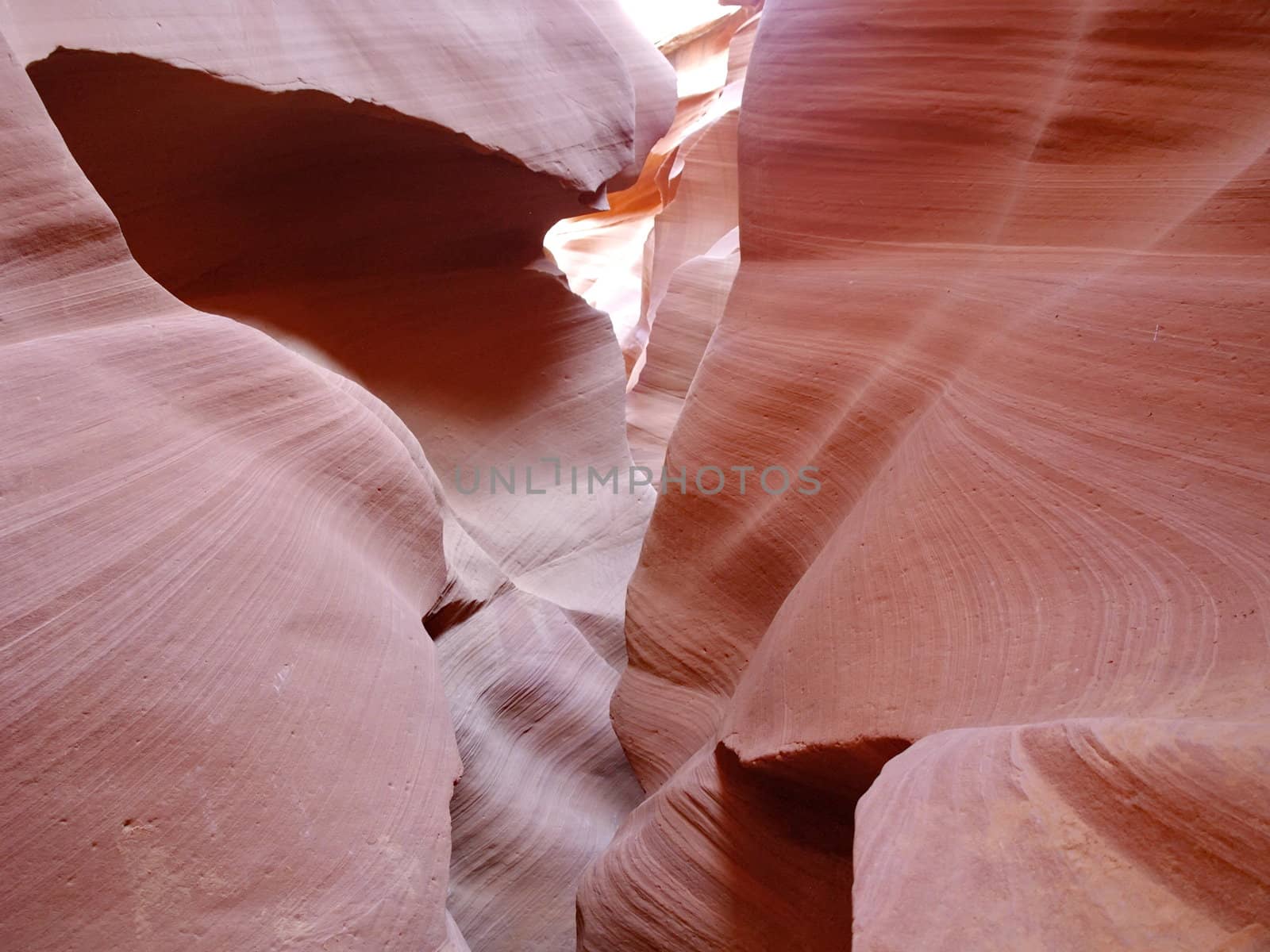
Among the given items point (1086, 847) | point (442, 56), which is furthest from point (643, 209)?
point (1086, 847)

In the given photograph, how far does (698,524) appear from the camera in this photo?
A: 85.6 inches

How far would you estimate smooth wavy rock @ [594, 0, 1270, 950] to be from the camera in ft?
3.93

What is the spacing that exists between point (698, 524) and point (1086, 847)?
4.43 ft

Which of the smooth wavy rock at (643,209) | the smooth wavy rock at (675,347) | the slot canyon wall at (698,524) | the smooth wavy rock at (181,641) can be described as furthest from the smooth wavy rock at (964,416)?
the smooth wavy rock at (643,209)

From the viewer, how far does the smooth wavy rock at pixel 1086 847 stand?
0.81 meters

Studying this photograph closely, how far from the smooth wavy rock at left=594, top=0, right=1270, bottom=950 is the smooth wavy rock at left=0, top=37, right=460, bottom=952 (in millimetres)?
714

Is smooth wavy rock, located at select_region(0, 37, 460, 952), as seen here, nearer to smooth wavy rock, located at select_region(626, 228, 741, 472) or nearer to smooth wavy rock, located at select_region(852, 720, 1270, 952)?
smooth wavy rock, located at select_region(852, 720, 1270, 952)

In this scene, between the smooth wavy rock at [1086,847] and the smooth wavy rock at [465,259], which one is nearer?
the smooth wavy rock at [1086,847]

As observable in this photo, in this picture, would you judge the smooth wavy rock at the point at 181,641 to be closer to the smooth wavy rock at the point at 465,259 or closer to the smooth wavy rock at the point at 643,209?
the smooth wavy rock at the point at 465,259

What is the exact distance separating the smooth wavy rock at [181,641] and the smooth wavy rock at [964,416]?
714 millimetres

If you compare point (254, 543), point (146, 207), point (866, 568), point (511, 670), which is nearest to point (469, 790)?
point (511, 670)

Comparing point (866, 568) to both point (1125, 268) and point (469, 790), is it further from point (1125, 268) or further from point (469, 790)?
point (469, 790)

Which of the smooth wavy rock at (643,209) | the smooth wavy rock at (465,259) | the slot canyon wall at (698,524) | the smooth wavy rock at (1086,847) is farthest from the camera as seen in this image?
the smooth wavy rock at (643,209)

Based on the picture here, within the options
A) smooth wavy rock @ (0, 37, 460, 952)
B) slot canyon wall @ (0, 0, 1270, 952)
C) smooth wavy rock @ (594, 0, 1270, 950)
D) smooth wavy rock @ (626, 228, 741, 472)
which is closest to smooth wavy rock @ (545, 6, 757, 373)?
smooth wavy rock @ (626, 228, 741, 472)
